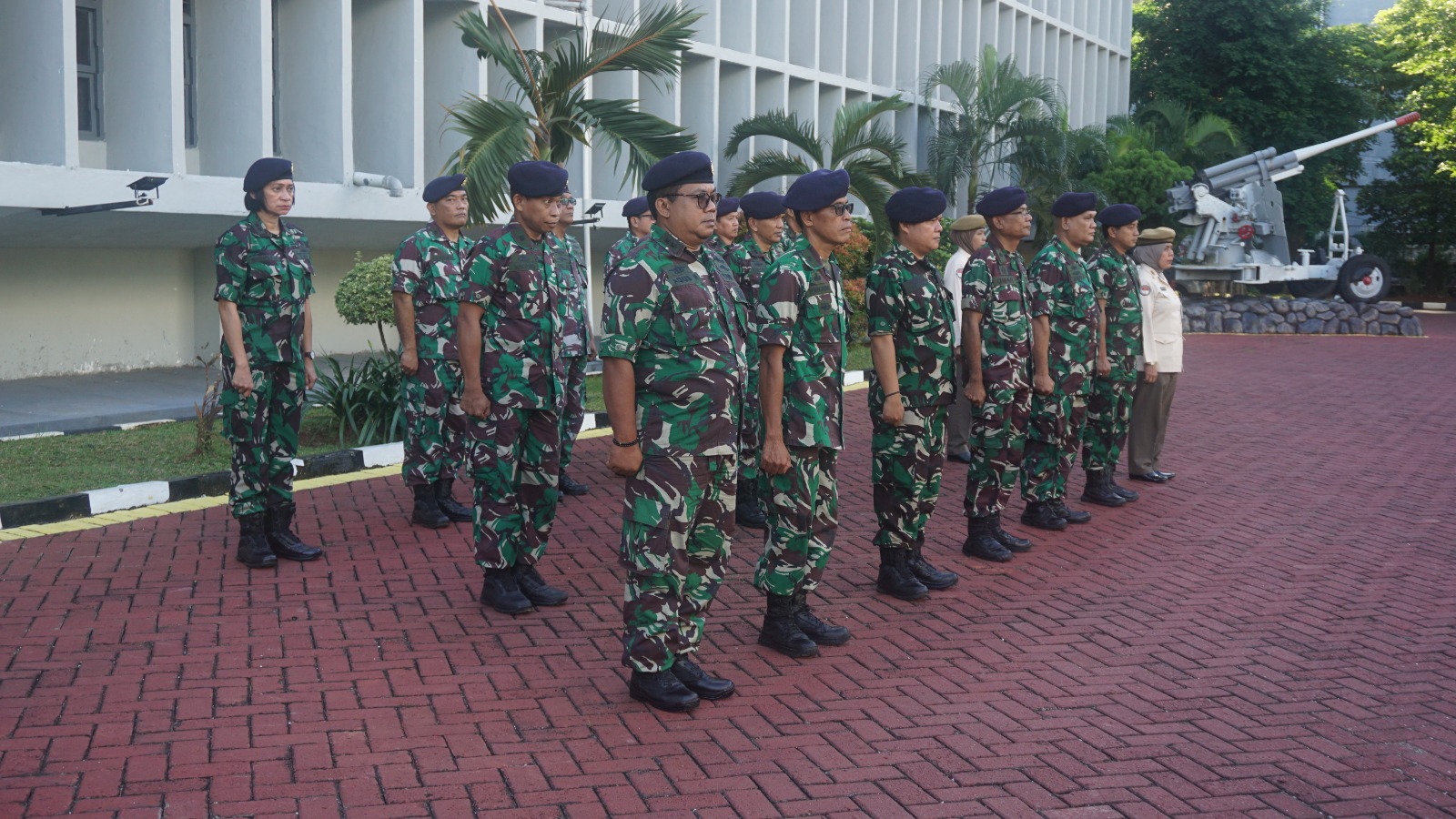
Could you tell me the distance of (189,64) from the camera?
13.8 meters

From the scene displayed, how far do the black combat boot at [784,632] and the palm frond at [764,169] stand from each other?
13.5m

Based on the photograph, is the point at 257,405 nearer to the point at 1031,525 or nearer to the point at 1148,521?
the point at 1031,525

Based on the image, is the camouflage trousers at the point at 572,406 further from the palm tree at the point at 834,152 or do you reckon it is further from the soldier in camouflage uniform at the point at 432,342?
the palm tree at the point at 834,152

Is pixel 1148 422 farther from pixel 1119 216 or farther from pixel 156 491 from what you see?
pixel 156 491

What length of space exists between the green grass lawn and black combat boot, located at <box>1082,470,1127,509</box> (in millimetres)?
5140

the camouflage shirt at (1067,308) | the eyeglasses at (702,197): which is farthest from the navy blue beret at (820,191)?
the camouflage shirt at (1067,308)

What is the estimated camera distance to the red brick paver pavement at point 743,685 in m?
4.13

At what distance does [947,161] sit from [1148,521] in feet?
52.7

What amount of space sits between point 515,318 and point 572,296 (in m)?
1.28

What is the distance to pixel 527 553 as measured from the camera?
5953mm

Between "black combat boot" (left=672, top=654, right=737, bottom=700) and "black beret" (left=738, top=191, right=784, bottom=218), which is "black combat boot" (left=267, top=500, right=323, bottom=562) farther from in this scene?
"black beret" (left=738, top=191, right=784, bottom=218)

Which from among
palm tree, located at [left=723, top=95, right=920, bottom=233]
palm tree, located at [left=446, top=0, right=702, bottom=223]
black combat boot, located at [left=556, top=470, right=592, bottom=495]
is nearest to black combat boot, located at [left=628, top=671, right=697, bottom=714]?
black combat boot, located at [left=556, top=470, right=592, bottom=495]

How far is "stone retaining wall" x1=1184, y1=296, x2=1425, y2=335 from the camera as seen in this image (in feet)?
79.8

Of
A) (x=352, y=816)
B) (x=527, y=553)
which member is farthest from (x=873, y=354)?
(x=352, y=816)
